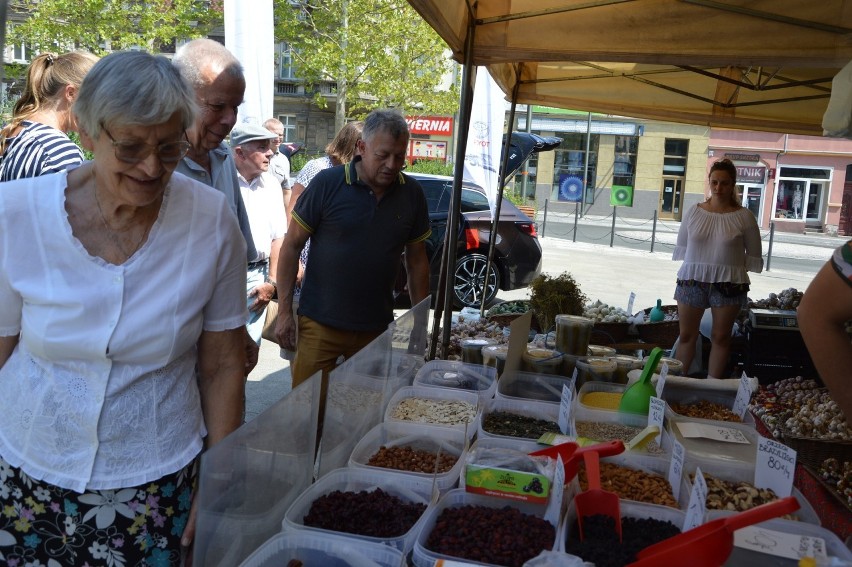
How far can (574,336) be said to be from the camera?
3.32 metres

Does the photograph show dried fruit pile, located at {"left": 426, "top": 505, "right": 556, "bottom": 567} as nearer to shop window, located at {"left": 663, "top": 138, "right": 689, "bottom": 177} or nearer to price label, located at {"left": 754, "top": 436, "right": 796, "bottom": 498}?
price label, located at {"left": 754, "top": 436, "right": 796, "bottom": 498}

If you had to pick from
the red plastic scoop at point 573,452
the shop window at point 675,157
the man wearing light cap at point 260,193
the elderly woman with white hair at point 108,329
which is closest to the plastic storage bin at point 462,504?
the red plastic scoop at point 573,452

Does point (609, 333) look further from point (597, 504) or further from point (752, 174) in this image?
point (752, 174)

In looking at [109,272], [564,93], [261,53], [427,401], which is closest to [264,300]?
[427,401]

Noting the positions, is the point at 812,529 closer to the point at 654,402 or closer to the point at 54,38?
the point at 654,402

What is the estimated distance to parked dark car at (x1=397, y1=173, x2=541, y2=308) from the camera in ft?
28.7

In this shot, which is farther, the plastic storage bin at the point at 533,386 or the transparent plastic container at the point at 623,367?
the transparent plastic container at the point at 623,367

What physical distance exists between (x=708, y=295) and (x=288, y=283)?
3045 mm

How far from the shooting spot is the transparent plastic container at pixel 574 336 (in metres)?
3.31

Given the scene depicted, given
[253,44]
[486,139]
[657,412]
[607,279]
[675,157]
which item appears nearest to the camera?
[657,412]

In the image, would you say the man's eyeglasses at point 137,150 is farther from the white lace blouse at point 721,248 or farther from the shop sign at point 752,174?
the shop sign at point 752,174

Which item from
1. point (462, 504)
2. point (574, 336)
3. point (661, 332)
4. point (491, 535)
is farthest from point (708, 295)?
point (491, 535)

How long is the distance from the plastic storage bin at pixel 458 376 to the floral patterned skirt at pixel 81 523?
4.57ft

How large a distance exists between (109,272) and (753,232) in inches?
184
